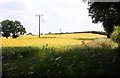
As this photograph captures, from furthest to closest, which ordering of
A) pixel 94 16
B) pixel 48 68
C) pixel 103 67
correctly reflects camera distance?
pixel 94 16 → pixel 48 68 → pixel 103 67

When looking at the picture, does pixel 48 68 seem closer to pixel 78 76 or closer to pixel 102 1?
pixel 78 76

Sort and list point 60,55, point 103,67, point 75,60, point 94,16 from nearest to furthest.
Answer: point 103,67, point 75,60, point 60,55, point 94,16

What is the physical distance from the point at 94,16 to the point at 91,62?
57572 mm

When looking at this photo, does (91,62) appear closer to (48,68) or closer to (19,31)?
(48,68)

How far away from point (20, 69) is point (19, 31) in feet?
367

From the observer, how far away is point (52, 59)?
1795 centimetres

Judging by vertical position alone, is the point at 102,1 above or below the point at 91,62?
above

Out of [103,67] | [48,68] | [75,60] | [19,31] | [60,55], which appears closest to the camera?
[103,67]

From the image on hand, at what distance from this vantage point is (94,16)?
73.2 meters

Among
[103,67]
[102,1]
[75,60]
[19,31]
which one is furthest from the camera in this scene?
[19,31]

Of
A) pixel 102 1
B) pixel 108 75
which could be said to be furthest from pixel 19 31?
pixel 108 75

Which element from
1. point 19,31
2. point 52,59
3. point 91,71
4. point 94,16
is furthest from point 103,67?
point 19,31

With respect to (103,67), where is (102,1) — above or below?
above

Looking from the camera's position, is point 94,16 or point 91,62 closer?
point 91,62
